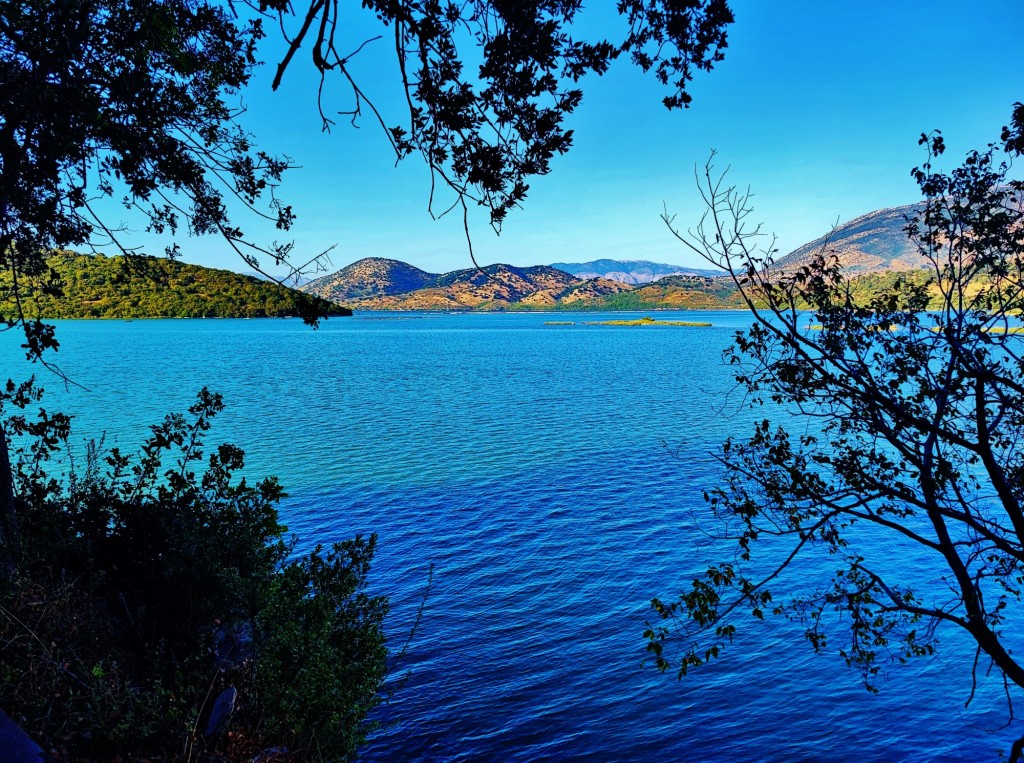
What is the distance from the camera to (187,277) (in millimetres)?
197250

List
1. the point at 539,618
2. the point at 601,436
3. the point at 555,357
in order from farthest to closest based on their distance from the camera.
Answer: the point at 555,357, the point at 601,436, the point at 539,618

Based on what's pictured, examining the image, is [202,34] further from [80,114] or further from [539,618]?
[539,618]

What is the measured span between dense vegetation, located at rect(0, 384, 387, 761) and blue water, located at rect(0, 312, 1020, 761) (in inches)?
134

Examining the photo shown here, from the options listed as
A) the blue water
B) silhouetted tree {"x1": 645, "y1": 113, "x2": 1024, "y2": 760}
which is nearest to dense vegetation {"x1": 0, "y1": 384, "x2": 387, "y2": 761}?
the blue water

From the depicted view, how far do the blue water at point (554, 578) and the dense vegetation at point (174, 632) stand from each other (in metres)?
3.39

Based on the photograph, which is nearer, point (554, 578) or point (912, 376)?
point (912, 376)

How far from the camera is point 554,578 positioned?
20156 mm

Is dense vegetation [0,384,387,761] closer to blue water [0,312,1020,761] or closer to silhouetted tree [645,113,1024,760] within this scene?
blue water [0,312,1020,761]

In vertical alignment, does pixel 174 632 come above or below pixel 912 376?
below

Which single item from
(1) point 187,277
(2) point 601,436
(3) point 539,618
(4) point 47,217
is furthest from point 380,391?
(1) point 187,277

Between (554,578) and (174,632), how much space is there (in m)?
11.9

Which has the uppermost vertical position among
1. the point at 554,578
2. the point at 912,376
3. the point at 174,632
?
the point at 912,376

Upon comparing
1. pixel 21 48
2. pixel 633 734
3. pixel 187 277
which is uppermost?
pixel 187 277

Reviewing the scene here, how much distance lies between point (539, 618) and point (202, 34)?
15357 millimetres
